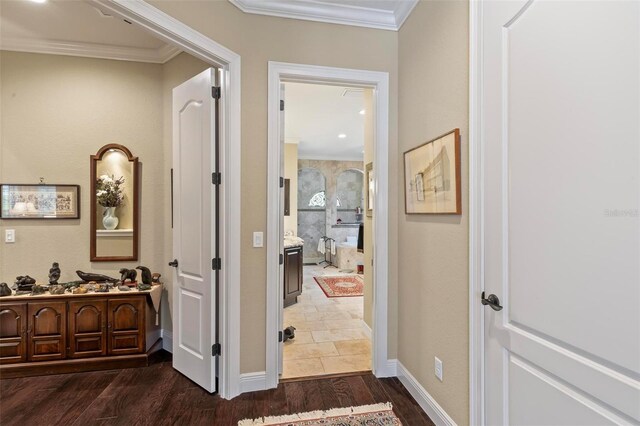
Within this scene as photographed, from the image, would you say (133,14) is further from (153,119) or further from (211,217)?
(153,119)

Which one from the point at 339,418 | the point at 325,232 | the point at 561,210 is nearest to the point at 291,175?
the point at 325,232

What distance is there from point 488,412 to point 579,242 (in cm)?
100

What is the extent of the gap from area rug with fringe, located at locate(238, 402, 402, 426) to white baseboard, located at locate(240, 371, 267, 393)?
31cm

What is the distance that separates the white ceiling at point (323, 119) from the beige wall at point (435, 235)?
1501 millimetres

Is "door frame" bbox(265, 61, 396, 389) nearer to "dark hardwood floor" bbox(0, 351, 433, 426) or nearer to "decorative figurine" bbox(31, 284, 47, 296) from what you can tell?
"dark hardwood floor" bbox(0, 351, 433, 426)

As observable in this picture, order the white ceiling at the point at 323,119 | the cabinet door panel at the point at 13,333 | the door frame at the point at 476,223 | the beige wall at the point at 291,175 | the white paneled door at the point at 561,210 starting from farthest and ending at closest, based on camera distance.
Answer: the beige wall at the point at 291,175
the white ceiling at the point at 323,119
the cabinet door panel at the point at 13,333
the door frame at the point at 476,223
the white paneled door at the point at 561,210

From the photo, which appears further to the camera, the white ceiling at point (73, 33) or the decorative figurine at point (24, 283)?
the decorative figurine at point (24, 283)

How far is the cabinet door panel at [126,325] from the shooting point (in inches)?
99.3

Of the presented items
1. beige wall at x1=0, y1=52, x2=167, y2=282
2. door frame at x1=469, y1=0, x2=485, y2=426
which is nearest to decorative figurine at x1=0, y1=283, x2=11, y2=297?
beige wall at x1=0, y1=52, x2=167, y2=282

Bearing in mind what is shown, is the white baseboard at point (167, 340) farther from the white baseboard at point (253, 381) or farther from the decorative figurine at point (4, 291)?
the decorative figurine at point (4, 291)

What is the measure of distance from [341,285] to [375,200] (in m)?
3.53

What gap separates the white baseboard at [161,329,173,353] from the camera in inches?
111

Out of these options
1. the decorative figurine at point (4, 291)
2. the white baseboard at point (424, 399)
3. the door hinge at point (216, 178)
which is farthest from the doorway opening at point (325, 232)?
the decorative figurine at point (4, 291)

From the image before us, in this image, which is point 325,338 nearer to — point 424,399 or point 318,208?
point 424,399
